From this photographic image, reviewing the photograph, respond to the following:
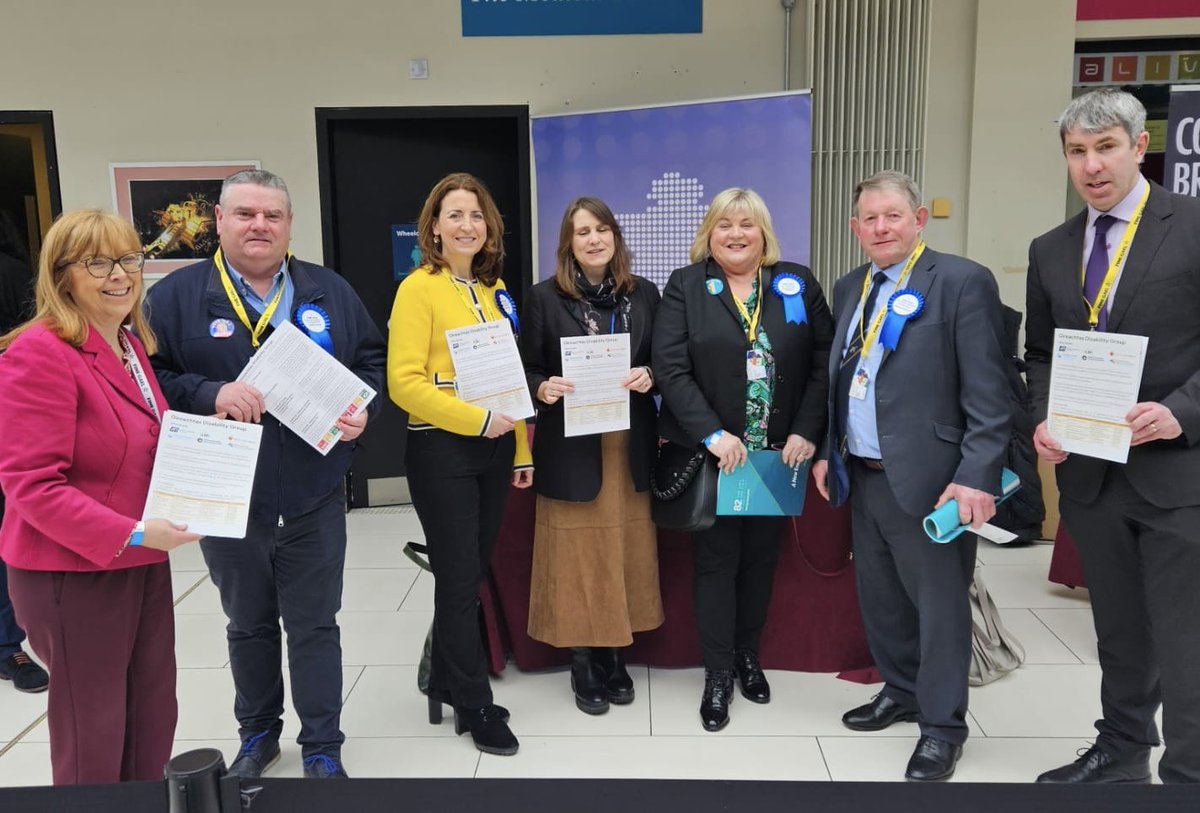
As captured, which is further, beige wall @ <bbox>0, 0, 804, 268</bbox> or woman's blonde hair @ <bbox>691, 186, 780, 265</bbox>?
beige wall @ <bbox>0, 0, 804, 268</bbox>

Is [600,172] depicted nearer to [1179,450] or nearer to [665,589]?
[665,589]

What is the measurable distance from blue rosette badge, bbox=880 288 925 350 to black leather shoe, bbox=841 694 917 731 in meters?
1.22

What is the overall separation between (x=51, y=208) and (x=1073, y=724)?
5.99 metres

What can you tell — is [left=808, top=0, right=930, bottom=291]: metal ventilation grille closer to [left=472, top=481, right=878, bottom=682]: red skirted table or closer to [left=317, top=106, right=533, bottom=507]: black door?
[left=317, top=106, right=533, bottom=507]: black door

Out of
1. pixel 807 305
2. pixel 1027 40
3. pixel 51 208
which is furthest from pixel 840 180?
pixel 51 208

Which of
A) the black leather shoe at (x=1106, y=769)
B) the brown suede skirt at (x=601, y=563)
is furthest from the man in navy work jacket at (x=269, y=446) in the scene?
the black leather shoe at (x=1106, y=769)

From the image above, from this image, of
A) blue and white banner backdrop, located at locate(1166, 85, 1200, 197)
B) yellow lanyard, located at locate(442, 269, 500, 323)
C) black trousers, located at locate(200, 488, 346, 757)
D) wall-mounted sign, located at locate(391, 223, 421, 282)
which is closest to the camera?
black trousers, located at locate(200, 488, 346, 757)

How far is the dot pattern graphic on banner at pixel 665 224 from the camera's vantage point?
5.25 meters

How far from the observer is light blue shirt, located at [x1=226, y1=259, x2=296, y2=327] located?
7.84 ft

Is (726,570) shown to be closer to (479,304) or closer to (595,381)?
(595,381)

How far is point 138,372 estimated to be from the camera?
1.95 metres

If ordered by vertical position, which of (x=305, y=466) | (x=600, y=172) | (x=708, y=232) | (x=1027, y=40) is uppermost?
(x=1027, y=40)

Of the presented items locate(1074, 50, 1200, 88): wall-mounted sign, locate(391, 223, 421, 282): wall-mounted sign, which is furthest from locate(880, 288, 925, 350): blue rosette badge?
locate(1074, 50, 1200, 88): wall-mounted sign

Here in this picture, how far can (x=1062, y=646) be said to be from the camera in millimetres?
3537
